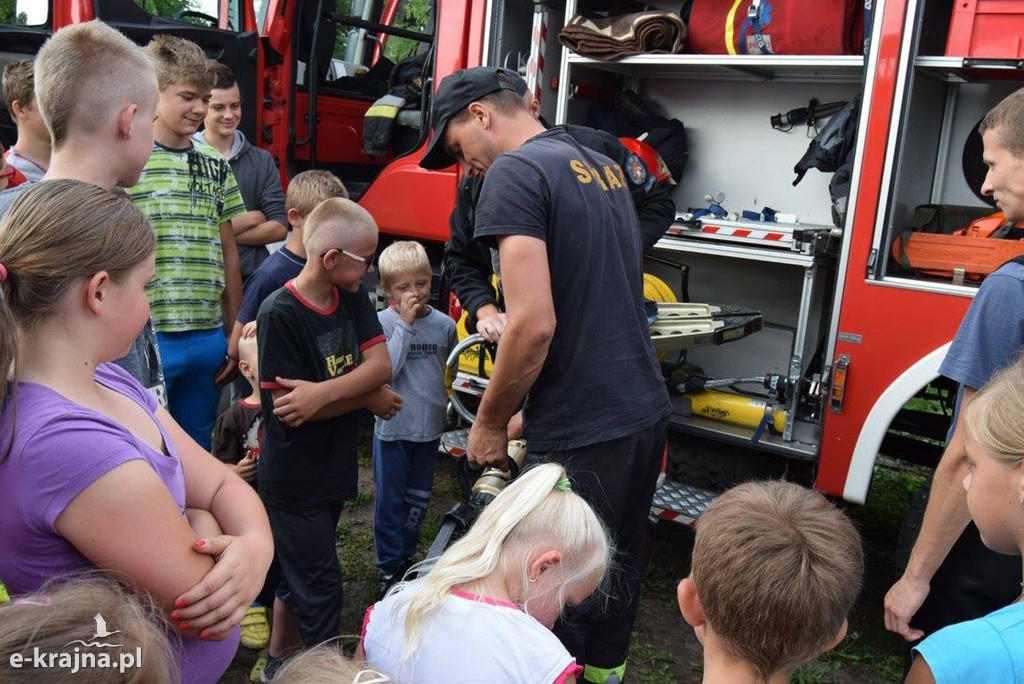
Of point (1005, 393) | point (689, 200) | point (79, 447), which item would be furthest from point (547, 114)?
point (79, 447)

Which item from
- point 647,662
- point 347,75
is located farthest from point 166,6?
point 647,662

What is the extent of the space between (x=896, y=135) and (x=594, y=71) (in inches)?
74.4

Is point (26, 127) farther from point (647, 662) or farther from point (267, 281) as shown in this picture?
point (647, 662)

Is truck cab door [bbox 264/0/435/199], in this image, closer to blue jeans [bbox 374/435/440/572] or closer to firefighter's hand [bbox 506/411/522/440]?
blue jeans [bbox 374/435/440/572]

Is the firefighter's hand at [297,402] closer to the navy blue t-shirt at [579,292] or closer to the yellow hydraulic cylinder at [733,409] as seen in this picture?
→ the navy blue t-shirt at [579,292]

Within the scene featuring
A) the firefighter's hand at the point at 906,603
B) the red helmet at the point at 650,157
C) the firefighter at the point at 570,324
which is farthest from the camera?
the red helmet at the point at 650,157

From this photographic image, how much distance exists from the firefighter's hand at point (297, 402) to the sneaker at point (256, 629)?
0.93 metres

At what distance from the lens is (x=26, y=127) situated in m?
2.98

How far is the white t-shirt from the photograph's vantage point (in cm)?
151

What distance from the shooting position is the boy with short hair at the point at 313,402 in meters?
2.74

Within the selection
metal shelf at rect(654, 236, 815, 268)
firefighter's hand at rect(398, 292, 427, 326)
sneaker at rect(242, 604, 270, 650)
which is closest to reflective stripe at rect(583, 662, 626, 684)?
sneaker at rect(242, 604, 270, 650)

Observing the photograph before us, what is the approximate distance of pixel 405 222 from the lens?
5.07 m

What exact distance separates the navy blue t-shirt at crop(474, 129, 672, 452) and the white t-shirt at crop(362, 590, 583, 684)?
0.91m

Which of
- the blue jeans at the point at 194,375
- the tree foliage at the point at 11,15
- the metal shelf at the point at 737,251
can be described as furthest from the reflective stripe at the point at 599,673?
the tree foliage at the point at 11,15
